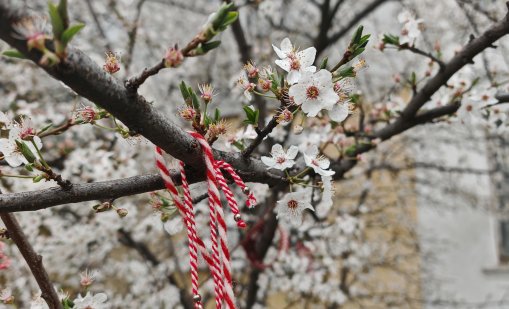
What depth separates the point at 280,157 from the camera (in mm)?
1379

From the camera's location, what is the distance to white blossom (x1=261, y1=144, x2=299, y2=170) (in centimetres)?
137

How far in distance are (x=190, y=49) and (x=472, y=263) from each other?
22.4ft

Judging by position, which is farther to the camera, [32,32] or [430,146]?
[430,146]

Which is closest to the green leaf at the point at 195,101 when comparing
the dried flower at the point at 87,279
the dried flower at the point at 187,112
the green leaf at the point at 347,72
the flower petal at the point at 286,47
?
the dried flower at the point at 187,112

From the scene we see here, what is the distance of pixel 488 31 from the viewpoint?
1831 mm

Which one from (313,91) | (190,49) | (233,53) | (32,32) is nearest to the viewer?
(32,32)

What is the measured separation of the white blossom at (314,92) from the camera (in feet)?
3.80

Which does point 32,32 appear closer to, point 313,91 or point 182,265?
point 313,91

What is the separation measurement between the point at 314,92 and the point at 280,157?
0.26 meters

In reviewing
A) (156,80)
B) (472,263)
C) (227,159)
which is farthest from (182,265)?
(472,263)

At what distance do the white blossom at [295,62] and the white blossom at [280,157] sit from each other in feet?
0.79

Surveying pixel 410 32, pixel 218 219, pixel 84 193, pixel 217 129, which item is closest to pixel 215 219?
pixel 218 219

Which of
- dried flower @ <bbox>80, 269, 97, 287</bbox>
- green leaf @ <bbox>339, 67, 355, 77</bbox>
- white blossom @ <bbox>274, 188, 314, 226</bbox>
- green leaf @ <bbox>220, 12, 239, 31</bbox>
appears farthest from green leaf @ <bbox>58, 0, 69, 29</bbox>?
dried flower @ <bbox>80, 269, 97, 287</bbox>

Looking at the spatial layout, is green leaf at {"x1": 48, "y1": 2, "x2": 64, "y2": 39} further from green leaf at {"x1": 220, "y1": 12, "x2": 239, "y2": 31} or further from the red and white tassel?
the red and white tassel
